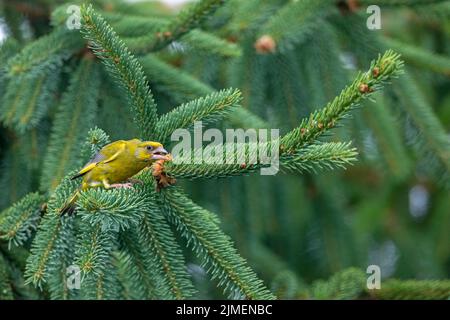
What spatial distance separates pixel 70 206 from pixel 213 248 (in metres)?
0.36

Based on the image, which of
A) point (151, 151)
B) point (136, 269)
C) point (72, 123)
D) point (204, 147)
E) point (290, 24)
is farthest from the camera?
point (290, 24)

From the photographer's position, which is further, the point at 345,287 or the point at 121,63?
the point at 345,287

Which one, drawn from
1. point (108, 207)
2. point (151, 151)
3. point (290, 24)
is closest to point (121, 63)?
point (151, 151)

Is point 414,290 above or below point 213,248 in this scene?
below

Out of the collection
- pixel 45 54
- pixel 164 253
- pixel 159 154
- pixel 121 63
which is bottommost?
pixel 164 253

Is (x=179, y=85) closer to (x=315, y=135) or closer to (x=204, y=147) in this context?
(x=204, y=147)

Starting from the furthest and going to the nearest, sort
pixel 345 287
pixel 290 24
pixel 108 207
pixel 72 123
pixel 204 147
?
pixel 290 24 < pixel 345 287 < pixel 72 123 < pixel 204 147 < pixel 108 207

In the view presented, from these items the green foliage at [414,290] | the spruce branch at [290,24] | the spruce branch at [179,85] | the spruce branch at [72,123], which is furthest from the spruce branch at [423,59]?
the spruce branch at [72,123]

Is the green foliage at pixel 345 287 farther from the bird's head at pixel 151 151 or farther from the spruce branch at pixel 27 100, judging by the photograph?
the spruce branch at pixel 27 100

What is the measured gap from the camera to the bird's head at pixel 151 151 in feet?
5.29

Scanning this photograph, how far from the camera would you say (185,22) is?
2.10 meters
